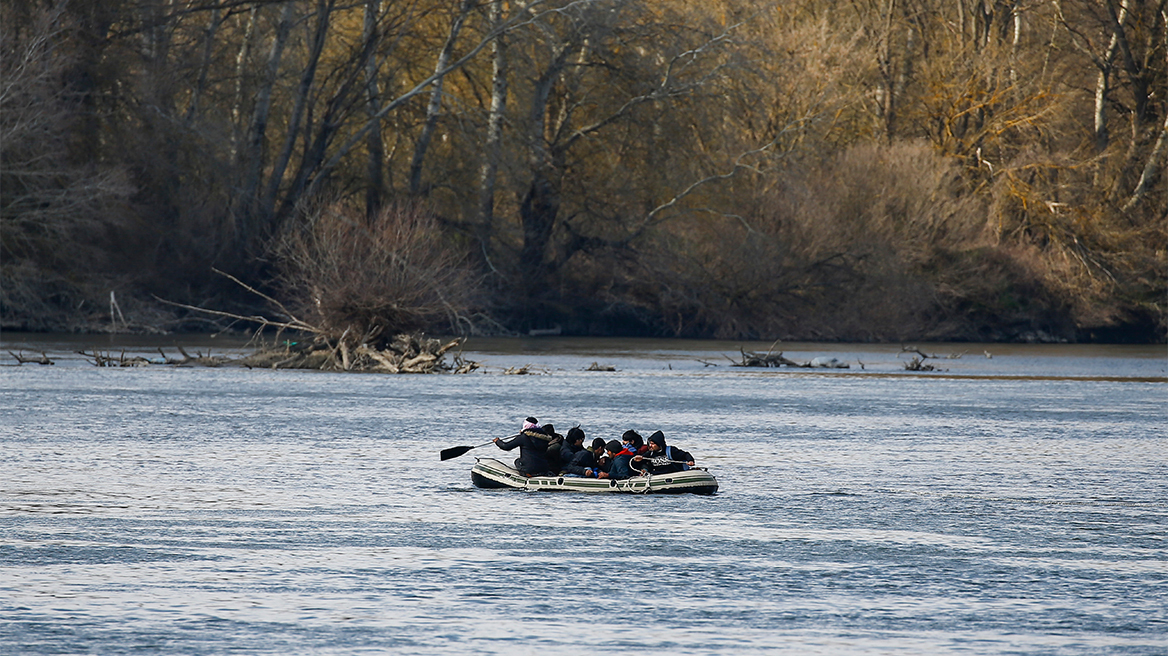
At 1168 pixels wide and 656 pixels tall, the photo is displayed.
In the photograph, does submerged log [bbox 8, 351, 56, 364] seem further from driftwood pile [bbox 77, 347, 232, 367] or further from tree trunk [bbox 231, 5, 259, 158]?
tree trunk [bbox 231, 5, 259, 158]

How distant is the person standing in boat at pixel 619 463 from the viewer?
50.7 feet

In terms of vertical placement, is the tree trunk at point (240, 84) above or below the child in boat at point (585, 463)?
above

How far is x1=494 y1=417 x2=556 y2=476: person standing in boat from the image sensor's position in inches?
612

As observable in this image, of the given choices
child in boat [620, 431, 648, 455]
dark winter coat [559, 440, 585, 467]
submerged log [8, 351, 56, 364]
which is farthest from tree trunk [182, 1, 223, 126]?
child in boat [620, 431, 648, 455]

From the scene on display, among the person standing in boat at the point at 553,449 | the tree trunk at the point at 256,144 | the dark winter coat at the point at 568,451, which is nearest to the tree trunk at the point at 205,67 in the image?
the tree trunk at the point at 256,144

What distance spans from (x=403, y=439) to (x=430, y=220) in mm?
28209

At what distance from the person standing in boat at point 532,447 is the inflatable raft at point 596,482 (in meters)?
0.11

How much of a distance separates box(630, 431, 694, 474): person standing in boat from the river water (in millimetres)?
442

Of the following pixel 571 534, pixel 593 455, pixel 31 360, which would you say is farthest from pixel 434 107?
pixel 571 534

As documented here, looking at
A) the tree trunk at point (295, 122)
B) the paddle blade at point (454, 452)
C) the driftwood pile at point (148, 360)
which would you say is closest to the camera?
the paddle blade at point (454, 452)

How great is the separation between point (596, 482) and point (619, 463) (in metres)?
0.33

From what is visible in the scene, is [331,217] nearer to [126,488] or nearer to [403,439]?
[403,439]

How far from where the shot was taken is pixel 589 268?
52375 millimetres

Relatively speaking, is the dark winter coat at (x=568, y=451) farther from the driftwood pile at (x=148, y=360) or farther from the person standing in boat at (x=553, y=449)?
the driftwood pile at (x=148, y=360)
